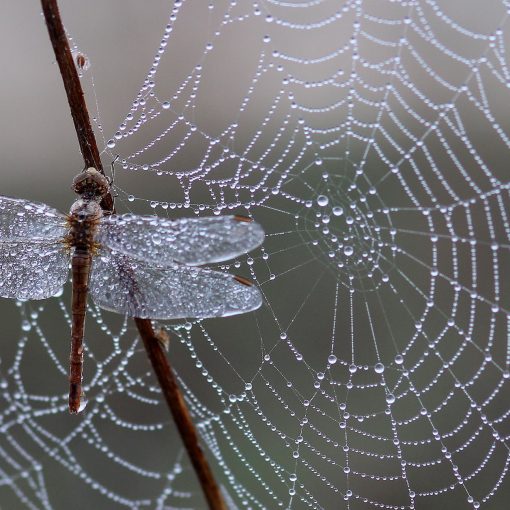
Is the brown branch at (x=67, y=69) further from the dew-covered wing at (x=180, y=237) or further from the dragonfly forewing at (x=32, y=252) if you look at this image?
the dragonfly forewing at (x=32, y=252)

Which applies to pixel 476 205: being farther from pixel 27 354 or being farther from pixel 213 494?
pixel 213 494

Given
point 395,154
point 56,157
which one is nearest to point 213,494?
point 395,154

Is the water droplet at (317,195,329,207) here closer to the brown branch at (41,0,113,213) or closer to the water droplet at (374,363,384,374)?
the water droplet at (374,363,384,374)

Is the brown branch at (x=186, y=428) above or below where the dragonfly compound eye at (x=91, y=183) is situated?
below

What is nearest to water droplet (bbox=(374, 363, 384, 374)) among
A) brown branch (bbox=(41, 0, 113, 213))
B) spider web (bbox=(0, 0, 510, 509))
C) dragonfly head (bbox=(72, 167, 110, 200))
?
spider web (bbox=(0, 0, 510, 509))

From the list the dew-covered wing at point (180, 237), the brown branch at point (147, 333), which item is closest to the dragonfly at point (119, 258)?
Answer: the dew-covered wing at point (180, 237)

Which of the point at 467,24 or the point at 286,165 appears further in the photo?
the point at 286,165

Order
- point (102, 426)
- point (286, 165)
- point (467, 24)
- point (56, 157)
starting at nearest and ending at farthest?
point (467, 24) < point (286, 165) < point (102, 426) < point (56, 157)

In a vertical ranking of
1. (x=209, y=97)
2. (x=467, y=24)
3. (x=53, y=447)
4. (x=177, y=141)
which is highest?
(x=209, y=97)
